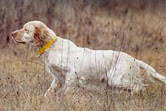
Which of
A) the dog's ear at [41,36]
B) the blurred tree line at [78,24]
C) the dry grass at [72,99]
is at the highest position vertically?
the blurred tree line at [78,24]

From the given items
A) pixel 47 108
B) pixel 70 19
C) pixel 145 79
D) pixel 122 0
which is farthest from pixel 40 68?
pixel 122 0

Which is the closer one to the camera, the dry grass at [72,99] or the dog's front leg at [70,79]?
the dry grass at [72,99]

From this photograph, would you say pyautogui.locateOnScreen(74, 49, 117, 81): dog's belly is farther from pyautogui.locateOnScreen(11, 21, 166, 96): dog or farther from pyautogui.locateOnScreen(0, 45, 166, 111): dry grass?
pyautogui.locateOnScreen(0, 45, 166, 111): dry grass

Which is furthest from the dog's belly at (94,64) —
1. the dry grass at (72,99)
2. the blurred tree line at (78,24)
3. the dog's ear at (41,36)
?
the blurred tree line at (78,24)

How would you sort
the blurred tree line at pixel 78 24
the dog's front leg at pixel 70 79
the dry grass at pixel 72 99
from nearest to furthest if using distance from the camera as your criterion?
the dry grass at pixel 72 99
the dog's front leg at pixel 70 79
the blurred tree line at pixel 78 24

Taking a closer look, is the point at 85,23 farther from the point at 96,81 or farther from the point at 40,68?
the point at 96,81

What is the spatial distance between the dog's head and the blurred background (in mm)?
300

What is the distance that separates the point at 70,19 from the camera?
1064cm

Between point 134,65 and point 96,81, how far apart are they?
0.54 metres

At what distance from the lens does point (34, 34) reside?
241 inches

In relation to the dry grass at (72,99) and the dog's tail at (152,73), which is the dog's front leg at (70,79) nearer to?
the dry grass at (72,99)

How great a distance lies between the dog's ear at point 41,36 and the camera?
6.07m

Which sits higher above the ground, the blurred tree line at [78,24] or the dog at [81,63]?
the blurred tree line at [78,24]

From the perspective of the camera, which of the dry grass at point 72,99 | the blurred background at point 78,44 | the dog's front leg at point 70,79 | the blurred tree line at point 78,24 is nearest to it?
the dry grass at point 72,99
